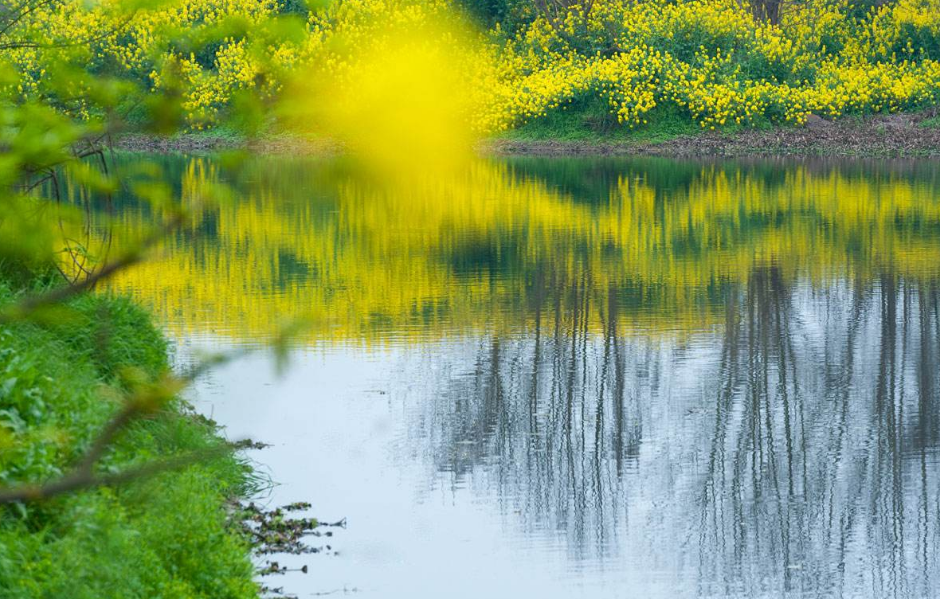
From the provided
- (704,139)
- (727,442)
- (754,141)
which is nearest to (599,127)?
(704,139)

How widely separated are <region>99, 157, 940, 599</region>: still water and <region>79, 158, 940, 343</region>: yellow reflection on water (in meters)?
0.08

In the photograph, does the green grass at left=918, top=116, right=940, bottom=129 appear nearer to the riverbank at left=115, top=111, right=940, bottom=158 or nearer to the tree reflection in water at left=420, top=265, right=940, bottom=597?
the riverbank at left=115, top=111, right=940, bottom=158

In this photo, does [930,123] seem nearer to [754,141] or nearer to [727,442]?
[754,141]

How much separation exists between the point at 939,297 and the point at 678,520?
7.89m

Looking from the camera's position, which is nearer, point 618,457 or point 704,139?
point 618,457

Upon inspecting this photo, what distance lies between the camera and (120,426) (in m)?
2.74

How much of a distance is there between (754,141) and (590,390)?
22.7m

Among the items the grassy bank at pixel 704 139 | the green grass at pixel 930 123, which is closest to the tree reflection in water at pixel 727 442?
the grassy bank at pixel 704 139

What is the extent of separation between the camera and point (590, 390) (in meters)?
11.7

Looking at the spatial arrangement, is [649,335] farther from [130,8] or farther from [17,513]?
[130,8]

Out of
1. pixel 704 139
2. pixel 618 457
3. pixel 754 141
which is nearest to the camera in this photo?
pixel 618 457

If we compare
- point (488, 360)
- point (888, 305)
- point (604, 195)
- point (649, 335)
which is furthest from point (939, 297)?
point (604, 195)

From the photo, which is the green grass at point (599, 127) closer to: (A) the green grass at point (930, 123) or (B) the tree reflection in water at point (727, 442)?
(A) the green grass at point (930, 123)

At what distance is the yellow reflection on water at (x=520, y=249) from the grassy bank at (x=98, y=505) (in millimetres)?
2792
